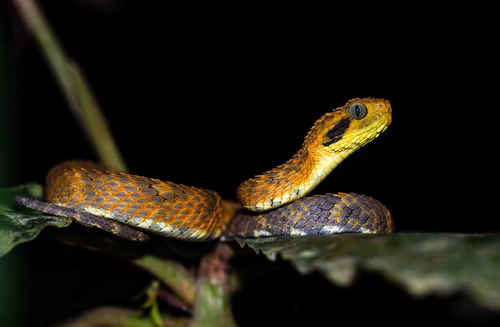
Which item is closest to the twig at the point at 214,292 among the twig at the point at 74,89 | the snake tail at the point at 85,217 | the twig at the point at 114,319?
the twig at the point at 114,319

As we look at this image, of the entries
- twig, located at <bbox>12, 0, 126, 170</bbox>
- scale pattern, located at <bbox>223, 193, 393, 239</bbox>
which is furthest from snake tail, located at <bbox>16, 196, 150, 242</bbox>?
twig, located at <bbox>12, 0, 126, 170</bbox>

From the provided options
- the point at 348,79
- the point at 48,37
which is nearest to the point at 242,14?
the point at 348,79

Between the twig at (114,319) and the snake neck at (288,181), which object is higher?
the snake neck at (288,181)

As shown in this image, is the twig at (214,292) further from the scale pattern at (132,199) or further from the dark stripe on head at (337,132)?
the dark stripe on head at (337,132)

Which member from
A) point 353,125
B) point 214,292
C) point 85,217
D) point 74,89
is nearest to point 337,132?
point 353,125

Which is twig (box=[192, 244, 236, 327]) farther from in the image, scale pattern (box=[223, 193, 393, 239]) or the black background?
the black background

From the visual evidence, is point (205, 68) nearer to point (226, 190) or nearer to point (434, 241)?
point (226, 190)
